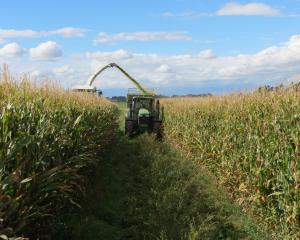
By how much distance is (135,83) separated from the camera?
1807 inches

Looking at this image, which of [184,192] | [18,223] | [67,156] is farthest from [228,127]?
[18,223]

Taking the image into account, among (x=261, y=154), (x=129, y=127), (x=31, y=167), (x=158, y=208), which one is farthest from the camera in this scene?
(x=129, y=127)

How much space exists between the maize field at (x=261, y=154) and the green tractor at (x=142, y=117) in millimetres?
8900

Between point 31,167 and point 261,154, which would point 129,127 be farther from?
point 31,167

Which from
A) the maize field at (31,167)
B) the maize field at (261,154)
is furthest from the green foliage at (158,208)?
the maize field at (31,167)

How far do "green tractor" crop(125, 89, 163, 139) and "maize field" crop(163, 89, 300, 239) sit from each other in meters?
8.90

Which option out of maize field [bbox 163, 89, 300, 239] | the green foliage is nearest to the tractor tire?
the green foliage

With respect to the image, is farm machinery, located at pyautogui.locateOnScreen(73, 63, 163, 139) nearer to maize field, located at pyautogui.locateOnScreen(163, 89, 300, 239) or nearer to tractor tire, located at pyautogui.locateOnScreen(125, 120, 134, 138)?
tractor tire, located at pyautogui.locateOnScreen(125, 120, 134, 138)

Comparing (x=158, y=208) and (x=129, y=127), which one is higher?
(x=129, y=127)

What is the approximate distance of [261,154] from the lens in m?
8.54

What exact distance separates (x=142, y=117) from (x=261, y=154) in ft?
47.3

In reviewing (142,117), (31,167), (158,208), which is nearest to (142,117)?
(142,117)

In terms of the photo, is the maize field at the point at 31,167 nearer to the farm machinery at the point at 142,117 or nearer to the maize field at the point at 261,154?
the maize field at the point at 261,154

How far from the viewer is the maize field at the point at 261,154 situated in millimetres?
7094
